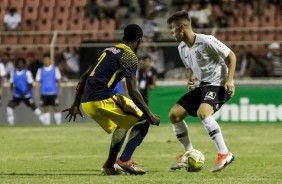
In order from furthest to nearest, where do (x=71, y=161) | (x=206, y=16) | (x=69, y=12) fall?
1. (x=69, y=12)
2. (x=206, y=16)
3. (x=71, y=161)

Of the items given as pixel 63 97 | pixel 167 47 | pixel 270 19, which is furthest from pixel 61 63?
pixel 270 19

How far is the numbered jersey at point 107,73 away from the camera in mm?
10523

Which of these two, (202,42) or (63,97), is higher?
(202,42)

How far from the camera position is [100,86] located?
10.6m

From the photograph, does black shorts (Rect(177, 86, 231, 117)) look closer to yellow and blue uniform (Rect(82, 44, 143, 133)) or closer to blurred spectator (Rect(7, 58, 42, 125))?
yellow and blue uniform (Rect(82, 44, 143, 133))

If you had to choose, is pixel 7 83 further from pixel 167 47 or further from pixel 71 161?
pixel 71 161

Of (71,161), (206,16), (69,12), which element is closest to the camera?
(71,161)

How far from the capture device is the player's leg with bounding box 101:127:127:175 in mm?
10688

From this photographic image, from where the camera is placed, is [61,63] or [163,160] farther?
[61,63]

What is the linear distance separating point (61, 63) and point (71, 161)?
39.5ft

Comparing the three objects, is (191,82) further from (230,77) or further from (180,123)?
(230,77)

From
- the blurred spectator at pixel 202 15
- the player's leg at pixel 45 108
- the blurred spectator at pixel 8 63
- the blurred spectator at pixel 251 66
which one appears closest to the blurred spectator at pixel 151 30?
the blurred spectator at pixel 202 15

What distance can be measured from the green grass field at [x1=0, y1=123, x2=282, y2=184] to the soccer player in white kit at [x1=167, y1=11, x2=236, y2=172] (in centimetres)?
67

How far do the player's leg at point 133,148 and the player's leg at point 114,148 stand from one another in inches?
5.6
